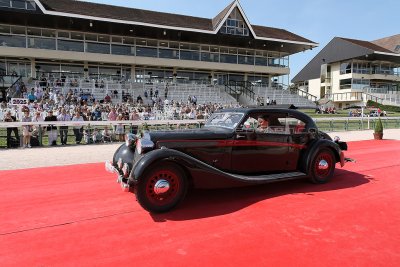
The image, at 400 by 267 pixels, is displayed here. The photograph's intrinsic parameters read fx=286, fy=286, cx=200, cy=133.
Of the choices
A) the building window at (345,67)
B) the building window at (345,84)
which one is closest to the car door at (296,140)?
the building window at (345,84)

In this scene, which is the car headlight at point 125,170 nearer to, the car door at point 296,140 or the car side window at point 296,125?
the car door at point 296,140

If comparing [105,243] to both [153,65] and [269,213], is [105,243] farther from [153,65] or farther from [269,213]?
[153,65]

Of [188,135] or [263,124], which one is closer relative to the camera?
[188,135]

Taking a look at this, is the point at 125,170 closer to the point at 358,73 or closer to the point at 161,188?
the point at 161,188

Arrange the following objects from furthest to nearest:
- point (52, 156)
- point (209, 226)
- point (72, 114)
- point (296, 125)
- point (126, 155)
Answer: point (72, 114), point (52, 156), point (296, 125), point (126, 155), point (209, 226)

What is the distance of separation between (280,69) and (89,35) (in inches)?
962

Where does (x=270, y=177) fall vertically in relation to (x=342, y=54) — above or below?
below

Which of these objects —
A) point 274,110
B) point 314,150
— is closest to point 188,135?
point 274,110

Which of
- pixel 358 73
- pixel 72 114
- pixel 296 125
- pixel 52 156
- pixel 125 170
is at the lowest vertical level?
pixel 52 156

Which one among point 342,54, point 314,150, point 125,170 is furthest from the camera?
point 342,54

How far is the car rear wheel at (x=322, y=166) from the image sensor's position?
583 centimetres

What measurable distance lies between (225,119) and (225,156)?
932mm

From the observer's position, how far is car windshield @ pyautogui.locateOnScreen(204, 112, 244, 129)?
17.5ft

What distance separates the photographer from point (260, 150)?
5.29m
